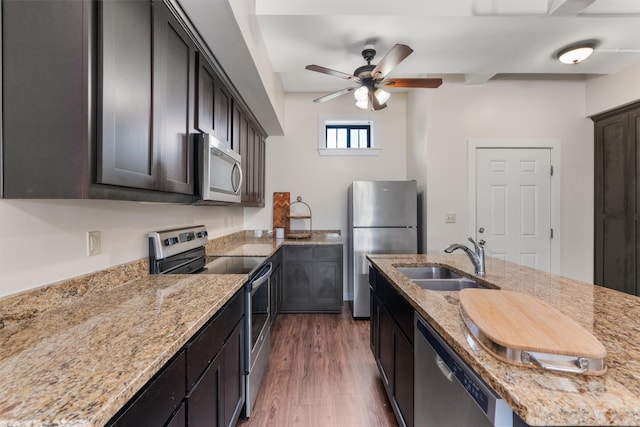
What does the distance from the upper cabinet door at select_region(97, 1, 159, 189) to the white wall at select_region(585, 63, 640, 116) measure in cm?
421

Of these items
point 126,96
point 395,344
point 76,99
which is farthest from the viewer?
point 395,344

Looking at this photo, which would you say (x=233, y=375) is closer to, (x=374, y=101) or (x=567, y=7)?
(x=374, y=101)

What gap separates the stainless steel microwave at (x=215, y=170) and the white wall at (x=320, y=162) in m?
1.80

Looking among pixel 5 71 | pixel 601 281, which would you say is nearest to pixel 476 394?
pixel 5 71

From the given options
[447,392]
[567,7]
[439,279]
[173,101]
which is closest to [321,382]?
[439,279]

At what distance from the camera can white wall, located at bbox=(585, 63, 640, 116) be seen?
9.17 feet

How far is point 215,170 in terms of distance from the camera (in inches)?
70.1

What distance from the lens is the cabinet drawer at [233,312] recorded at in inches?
51.5

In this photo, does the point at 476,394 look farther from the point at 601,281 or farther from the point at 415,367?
the point at 601,281

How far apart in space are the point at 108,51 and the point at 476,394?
4.98 ft

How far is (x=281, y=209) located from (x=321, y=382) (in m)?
2.35

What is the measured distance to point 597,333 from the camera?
85 centimetres

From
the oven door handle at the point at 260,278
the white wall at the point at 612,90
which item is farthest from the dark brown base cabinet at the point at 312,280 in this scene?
the white wall at the point at 612,90

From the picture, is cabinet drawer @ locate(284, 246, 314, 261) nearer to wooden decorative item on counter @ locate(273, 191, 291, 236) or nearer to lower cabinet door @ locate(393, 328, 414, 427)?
wooden decorative item on counter @ locate(273, 191, 291, 236)
